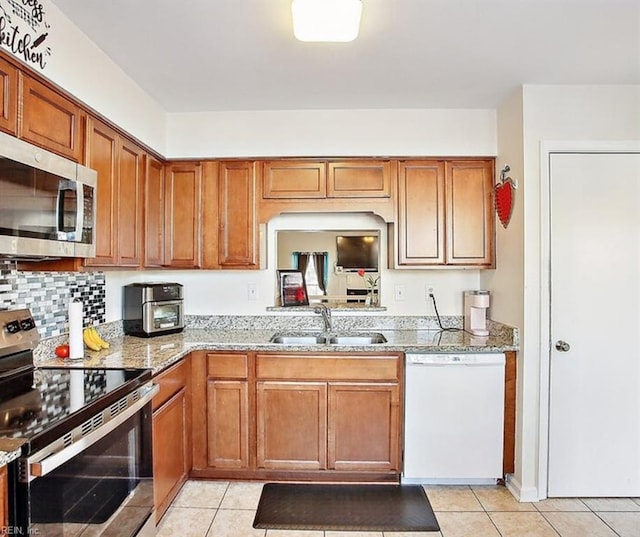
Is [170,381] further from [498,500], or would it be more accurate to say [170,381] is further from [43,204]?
[498,500]

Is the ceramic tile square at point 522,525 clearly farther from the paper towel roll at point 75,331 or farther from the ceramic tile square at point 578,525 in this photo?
the paper towel roll at point 75,331

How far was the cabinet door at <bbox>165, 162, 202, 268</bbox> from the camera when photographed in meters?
2.93

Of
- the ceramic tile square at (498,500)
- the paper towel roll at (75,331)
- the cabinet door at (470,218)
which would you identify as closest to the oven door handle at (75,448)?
the paper towel roll at (75,331)

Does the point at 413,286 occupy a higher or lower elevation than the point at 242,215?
lower

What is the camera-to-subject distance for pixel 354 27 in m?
1.64

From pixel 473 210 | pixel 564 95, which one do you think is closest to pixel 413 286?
pixel 473 210

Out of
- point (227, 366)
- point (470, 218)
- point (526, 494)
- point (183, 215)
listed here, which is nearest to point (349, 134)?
point (470, 218)

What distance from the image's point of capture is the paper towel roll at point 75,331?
2.11 meters

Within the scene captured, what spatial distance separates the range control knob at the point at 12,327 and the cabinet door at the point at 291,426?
1268mm

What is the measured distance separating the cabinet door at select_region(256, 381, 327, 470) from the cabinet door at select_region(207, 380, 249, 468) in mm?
104

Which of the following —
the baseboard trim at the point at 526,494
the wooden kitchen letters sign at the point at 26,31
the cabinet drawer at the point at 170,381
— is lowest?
the baseboard trim at the point at 526,494

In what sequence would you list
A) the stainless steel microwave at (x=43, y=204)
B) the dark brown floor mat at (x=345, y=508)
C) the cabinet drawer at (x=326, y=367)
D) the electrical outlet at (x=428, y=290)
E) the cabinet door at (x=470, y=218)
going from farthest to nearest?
the electrical outlet at (x=428, y=290) → the cabinet door at (x=470, y=218) → the cabinet drawer at (x=326, y=367) → the dark brown floor mat at (x=345, y=508) → the stainless steel microwave at (x=43, y=204)

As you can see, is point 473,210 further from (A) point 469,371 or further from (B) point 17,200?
(B) point 17,200

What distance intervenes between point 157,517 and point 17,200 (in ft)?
5.33
